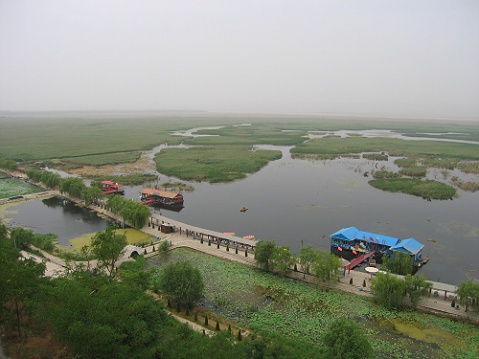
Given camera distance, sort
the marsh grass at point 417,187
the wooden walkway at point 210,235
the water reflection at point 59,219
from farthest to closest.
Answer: the marsh grass at point 417,187, the water reflection at point 59,219, the wooden walkway at point 210,235

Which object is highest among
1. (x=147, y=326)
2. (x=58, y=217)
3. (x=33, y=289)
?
(x=33, y=289)

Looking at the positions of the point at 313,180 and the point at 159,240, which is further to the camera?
the point at 313,180

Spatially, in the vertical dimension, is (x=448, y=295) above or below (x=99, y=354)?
below

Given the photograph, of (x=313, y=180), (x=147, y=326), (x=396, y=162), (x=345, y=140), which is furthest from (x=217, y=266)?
(x=345, y=140)

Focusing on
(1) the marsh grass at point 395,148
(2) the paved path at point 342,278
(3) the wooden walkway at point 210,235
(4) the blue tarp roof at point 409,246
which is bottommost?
(2) the paved path at point 342,278

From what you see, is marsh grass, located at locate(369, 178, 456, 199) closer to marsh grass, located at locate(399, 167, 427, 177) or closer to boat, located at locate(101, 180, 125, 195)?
marsh grass, located at locate(399, 167, 427, 177)

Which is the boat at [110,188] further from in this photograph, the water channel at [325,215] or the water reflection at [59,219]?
the water reflection at [59,219]

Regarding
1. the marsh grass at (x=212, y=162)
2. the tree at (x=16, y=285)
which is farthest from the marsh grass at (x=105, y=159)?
the tree at (x=16, y=285)

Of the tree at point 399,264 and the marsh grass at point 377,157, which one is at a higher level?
the marsh grass at point 377,157

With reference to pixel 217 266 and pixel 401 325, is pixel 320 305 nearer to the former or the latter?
pixel 401 325
